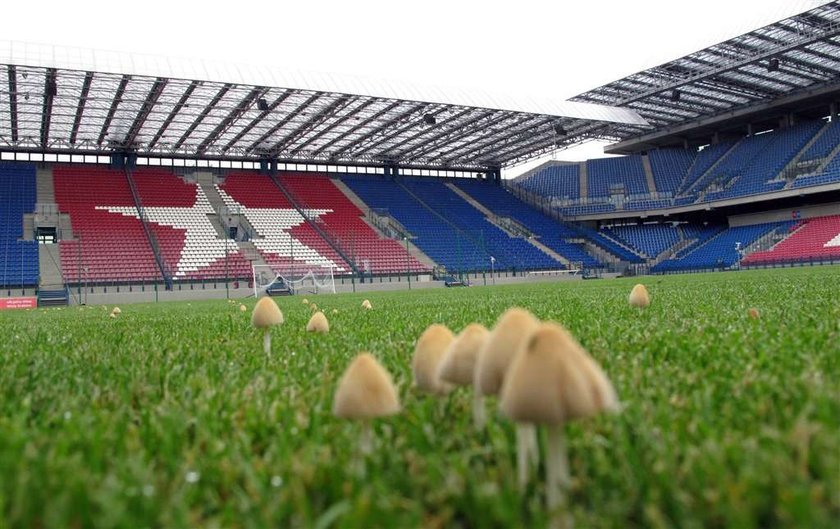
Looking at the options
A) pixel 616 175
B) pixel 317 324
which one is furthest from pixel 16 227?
pixel 616 175

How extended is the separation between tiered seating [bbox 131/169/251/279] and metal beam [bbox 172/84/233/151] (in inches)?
101

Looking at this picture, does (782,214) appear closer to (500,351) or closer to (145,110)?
(145,110)

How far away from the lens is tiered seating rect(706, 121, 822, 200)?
4078 centimetres

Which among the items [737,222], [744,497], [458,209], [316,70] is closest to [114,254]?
[316,70]

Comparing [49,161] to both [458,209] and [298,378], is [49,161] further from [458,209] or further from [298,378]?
[298,378]

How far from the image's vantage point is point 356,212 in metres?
41.5

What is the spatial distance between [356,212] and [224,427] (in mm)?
39985

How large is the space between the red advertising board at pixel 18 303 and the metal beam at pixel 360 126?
17.8 metres

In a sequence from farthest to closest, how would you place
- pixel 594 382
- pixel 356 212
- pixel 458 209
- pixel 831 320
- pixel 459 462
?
pixel 458 209 → pixel 356 212 → pixel 831 320 → pixel 459 462 → pixel 594 382

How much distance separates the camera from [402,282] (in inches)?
1364

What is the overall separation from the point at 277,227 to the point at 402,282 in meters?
8.59

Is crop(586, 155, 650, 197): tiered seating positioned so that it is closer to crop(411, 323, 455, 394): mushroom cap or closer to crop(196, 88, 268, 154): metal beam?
crop(196, 88, 268, 154): metal beam

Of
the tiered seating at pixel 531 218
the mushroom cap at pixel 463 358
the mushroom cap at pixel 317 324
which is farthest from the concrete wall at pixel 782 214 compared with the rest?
the mushroom cap at pixel 463 358

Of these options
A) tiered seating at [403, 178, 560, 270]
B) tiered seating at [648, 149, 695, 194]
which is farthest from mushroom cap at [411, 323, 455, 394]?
tiered seating at [648, 149, 695, 194]
